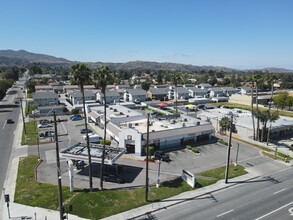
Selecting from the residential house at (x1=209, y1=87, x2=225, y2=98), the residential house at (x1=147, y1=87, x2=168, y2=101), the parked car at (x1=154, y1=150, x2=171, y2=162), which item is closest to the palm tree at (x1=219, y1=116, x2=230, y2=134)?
the parked car at (x1=154, y1=150, x2=171, y2=162)

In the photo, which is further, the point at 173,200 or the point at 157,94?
the point at 157,94

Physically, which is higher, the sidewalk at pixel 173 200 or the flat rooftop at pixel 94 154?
the flat rooftop at pixel 94 154

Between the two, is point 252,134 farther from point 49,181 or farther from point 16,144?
point 16,144

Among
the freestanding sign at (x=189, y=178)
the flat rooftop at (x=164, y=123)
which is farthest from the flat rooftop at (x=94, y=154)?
the flat rooftop at (x=164, y=123)

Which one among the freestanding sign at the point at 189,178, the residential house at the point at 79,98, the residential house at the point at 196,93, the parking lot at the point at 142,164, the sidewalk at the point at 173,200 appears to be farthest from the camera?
Result: the residential house at the point at 196,93

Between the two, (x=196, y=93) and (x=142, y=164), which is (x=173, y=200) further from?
(x=196, y=93)

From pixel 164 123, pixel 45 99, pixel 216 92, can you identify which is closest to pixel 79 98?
pixel 45 99

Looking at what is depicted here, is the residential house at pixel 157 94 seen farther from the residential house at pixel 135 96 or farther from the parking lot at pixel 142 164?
the parking lot at pixel 142 164

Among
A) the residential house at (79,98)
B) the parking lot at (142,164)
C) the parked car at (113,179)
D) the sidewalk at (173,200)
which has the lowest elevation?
the parking lot at (142,164)
